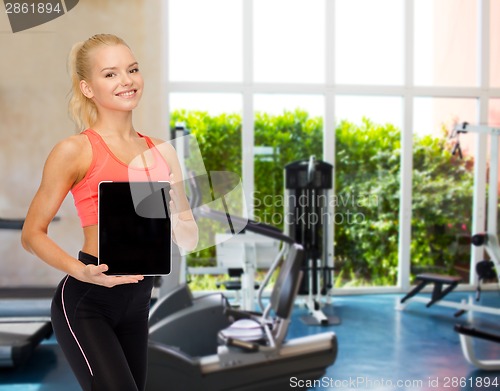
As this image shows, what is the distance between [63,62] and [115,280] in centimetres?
90

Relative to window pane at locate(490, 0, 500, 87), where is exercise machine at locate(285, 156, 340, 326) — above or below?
below

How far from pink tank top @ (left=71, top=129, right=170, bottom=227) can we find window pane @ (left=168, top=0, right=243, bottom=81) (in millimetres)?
3946

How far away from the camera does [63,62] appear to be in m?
1.54

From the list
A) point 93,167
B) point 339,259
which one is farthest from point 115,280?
point 339,259

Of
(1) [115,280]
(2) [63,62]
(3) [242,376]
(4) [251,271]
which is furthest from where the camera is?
(4) [251,271]

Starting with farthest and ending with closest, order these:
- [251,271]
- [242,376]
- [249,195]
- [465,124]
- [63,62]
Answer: [249,195] < [465,124] < [251,271] < [242,376] < [63,62]

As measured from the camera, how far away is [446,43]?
559 cm

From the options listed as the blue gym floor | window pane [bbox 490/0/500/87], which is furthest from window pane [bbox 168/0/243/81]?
window pane [bbox 490/0/500/87]

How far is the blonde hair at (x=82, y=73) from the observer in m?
1.00

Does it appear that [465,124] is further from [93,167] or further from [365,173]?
[93,167]

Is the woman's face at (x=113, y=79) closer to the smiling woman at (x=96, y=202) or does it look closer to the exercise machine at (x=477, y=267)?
the smiling woman at (x=96, y=202)

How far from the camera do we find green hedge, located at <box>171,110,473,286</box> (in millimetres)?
5410
